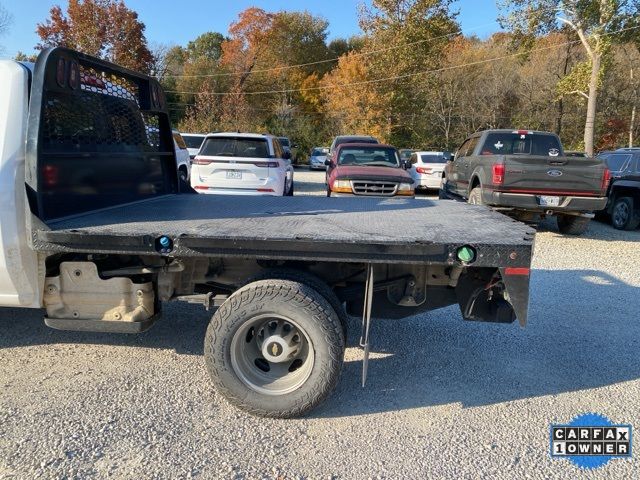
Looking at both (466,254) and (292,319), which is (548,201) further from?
(292,319)

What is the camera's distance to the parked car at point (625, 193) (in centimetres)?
1102

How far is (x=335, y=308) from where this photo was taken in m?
3.37

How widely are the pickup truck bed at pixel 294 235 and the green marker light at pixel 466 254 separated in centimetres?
3

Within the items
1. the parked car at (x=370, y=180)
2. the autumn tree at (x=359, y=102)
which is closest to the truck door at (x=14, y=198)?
the parked car at (x=370, y=180)

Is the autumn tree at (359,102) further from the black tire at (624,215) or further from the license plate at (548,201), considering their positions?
the license plate at (548,201)

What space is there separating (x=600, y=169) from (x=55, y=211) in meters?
8.82

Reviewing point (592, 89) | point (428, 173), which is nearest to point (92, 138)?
point (428, 173)

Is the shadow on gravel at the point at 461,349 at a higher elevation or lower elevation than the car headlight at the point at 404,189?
lower

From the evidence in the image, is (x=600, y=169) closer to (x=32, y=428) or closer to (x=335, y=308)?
(x=335, y=308)

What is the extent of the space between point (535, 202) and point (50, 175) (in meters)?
7.90

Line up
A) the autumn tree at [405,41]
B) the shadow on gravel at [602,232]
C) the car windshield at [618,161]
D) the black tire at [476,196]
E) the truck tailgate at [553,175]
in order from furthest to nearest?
the autumn tree at [405,41]
the car windshield at [618,161]
the shadow on gravel at [602,232]
the black tire at [476,196]
the truck tailgate at [553,175]

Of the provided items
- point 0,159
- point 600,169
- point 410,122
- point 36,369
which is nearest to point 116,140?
point 0,159

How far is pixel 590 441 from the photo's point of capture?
320 cm

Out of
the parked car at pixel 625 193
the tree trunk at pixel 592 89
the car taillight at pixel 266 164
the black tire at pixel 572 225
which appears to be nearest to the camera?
the car taillight at pixel 266 164
